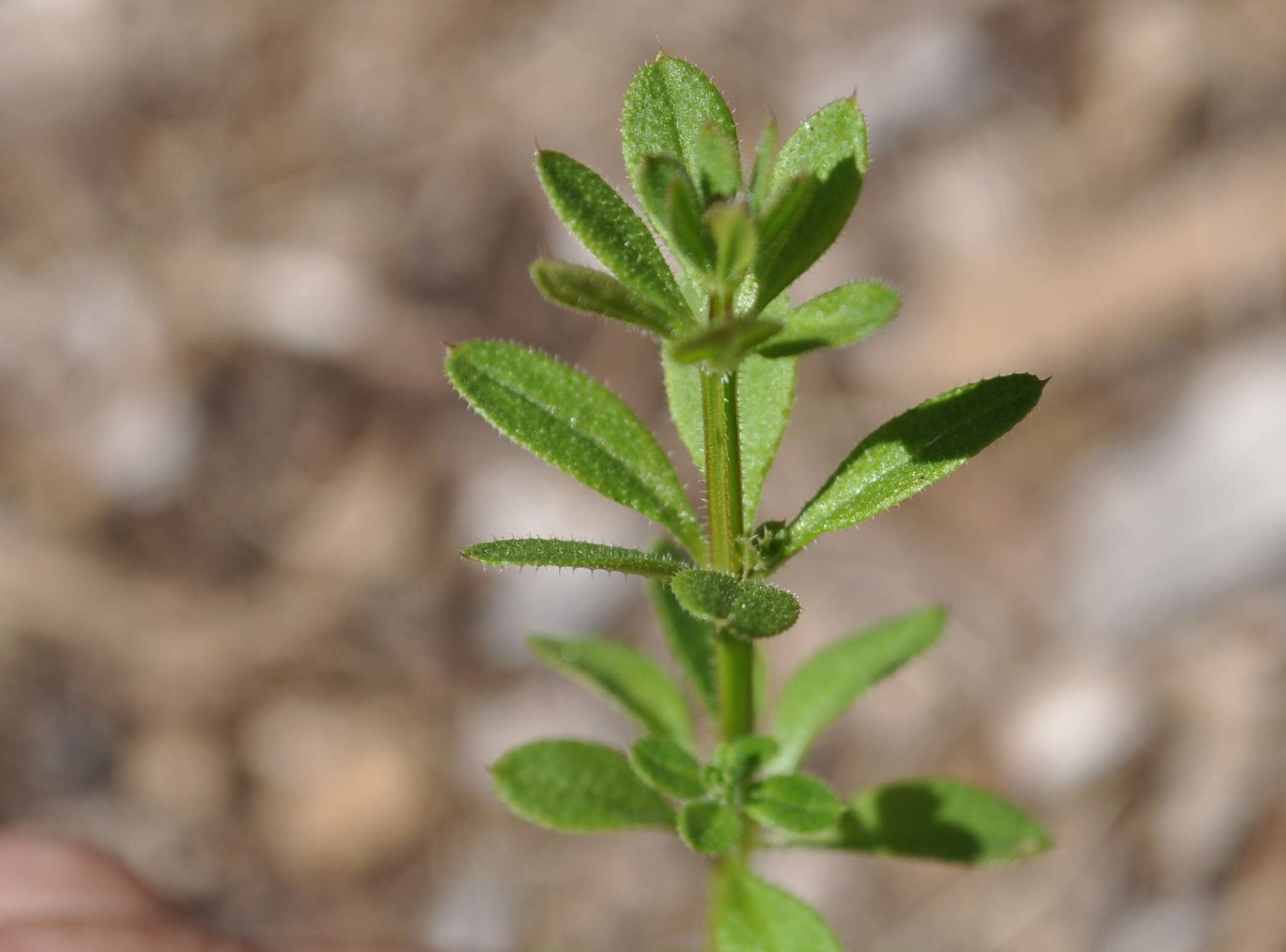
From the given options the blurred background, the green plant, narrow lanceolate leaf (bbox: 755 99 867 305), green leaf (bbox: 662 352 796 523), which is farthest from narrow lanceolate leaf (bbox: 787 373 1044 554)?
the blurred background

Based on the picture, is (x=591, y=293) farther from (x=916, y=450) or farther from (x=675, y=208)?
(x=916, y=450)

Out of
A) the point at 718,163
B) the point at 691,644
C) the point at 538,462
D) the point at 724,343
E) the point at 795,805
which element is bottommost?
the point at 795,805

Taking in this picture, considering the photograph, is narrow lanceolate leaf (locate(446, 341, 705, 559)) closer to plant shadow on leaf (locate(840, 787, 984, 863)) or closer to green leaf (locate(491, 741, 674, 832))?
green leaf (locate(491, 741, 674, 832))

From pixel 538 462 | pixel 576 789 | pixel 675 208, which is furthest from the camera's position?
pixel 538 462

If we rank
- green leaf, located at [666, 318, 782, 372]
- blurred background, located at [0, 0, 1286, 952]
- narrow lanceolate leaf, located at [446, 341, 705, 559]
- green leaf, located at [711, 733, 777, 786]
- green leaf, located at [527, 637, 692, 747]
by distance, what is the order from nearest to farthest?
green leaf, located at [666, 318, 782, 372]
narrow lanceolate leaf, located at [446, 341, 705, 559]
green leaf, located at [711, 733, 777, 786]
green leaf, located at [527, 637, 692, 747]
blurred background, located at [0, 0, 1286, 952]

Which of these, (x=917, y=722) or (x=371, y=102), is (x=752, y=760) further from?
(x=371, y=102)

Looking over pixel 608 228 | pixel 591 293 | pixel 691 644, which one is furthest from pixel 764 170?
pixel 691 644

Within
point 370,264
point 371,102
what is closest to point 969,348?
point 370,264
